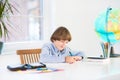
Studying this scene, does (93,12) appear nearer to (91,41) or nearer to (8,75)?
(91,41)

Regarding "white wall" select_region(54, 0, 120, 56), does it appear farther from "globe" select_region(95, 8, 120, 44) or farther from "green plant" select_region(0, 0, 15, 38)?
"globe" select_region(95, 8, 120, 44)

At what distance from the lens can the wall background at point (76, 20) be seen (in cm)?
346

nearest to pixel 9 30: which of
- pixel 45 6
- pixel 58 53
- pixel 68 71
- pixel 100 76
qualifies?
pixel 45 6

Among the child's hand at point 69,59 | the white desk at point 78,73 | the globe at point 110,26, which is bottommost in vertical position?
the white desk at point 78,73

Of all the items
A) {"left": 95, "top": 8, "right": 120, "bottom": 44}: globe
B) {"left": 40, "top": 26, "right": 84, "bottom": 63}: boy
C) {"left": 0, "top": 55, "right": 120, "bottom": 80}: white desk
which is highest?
{"left": 95, "top": 8, "right": 120, "bottom": 44}: globe

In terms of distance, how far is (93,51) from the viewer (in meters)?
3.95

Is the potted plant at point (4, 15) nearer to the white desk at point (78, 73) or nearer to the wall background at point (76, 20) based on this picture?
the wall background at point (76, 20)

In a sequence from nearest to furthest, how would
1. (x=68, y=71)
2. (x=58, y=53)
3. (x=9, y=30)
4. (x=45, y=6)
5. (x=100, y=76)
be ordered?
(x=100, y=76)
(x=68, y=71)
(x=58, y=53)
(x=9, y=30)
(x=45, y=6)

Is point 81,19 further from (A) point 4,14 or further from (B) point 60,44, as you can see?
(B) point 60,44

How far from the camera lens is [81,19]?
3754mm

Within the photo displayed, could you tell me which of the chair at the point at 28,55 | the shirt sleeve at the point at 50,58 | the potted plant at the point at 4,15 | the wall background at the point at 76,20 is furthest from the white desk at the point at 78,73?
the wall background at the point at 76,20

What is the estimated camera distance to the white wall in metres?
3.53

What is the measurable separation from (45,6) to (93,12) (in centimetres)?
81

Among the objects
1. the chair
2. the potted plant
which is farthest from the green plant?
the chair
